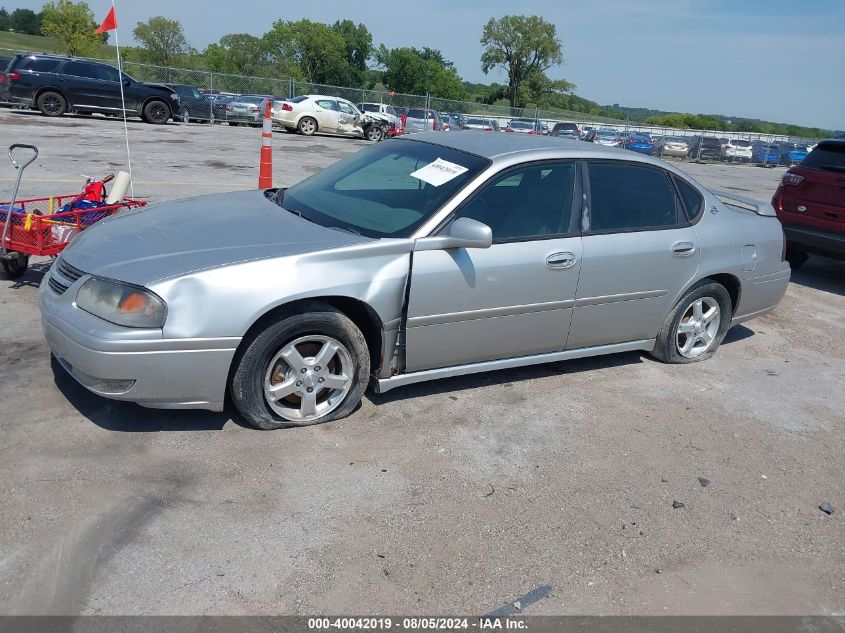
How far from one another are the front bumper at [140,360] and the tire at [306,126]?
76.5 feet

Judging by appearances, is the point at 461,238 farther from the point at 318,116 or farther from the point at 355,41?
the point at 355,41

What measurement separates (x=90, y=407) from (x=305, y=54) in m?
88.2

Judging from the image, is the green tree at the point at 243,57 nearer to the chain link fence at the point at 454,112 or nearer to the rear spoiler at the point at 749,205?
the chain link fence at the point at 454,112

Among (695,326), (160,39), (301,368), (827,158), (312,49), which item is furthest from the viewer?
(312,49)

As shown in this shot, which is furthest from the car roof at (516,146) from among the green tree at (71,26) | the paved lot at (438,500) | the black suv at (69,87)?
the green tree at (71,26)

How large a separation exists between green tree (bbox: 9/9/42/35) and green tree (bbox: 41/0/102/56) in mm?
60266

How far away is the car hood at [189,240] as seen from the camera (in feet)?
12.4

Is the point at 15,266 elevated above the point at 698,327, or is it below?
below

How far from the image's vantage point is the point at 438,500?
11.8 ft

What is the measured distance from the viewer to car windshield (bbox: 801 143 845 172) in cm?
852

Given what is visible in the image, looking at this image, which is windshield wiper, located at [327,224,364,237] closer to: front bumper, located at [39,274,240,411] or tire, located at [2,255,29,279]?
front bumper, located at [39,274,240,411]

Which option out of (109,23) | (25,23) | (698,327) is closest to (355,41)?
(25,23)

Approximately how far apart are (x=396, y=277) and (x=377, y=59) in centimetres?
9764

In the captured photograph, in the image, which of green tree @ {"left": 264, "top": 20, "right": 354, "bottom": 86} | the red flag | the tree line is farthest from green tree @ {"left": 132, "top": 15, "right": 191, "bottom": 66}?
the red flag
